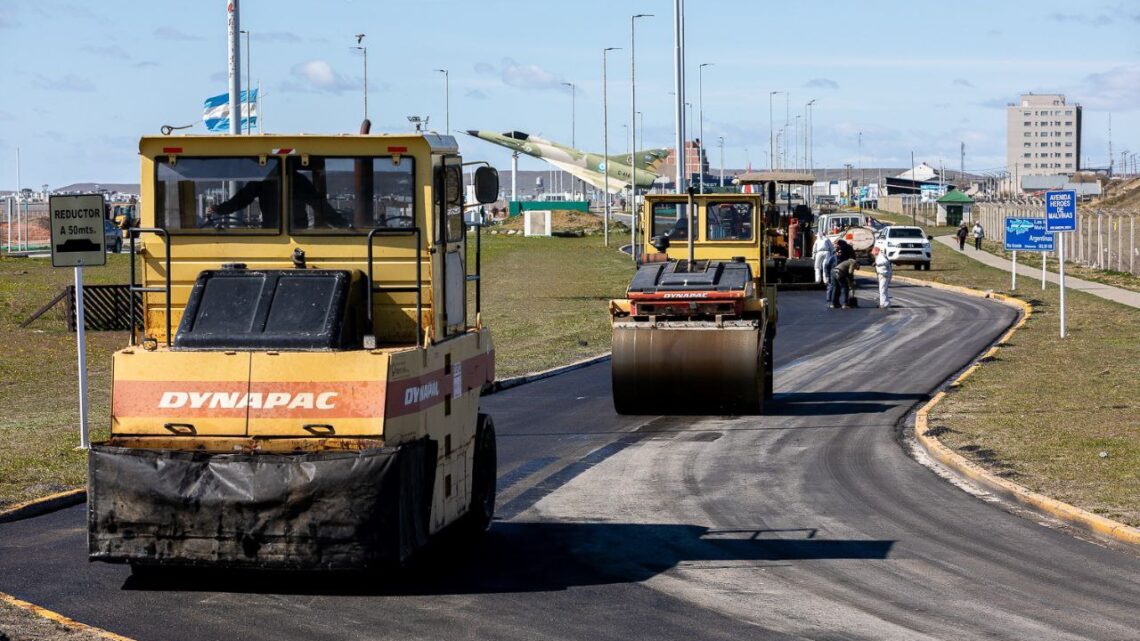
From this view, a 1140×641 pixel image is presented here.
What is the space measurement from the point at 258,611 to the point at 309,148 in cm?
334

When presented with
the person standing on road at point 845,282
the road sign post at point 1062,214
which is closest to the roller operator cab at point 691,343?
the road sign post at point 1062,214

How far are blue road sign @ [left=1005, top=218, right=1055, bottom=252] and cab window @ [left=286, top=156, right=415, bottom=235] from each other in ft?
89.7

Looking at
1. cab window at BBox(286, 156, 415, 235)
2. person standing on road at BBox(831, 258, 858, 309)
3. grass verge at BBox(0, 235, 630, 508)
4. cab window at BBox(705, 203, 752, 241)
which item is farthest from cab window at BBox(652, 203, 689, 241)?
person standing on road at BBox(831, 258, 858, 309)

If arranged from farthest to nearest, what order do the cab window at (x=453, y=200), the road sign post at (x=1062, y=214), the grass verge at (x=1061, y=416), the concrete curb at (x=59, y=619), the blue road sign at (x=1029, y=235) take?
1. the blue road sign at (x=1029, y=235)
2. the road sign post at (x=1062, y=214)
3. the grass verge at (x=1061, y=416)
4. the cab window at (x=453, y=200)
5. the concrete curb at (x=59, y=619)

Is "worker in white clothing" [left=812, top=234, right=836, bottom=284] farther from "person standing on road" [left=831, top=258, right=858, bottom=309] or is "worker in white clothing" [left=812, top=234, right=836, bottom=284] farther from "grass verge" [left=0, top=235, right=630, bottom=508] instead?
"grass verge" [left=0, top=235, right=630, bottom=508]

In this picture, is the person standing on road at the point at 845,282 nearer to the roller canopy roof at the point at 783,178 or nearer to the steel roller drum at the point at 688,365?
the roller canopy roof at the point at 783,178

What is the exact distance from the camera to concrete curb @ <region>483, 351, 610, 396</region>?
80.9ft

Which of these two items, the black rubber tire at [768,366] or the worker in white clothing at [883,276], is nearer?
the black rubber tire at [768,366]

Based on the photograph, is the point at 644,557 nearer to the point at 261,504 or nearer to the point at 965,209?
the point at 261,504

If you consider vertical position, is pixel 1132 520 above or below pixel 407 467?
below

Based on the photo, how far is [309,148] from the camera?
11.1 m

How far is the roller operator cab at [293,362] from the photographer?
9891mm

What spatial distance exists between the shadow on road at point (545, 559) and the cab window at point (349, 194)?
98.1 inches

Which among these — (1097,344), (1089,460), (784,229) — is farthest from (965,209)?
(1089,460)
